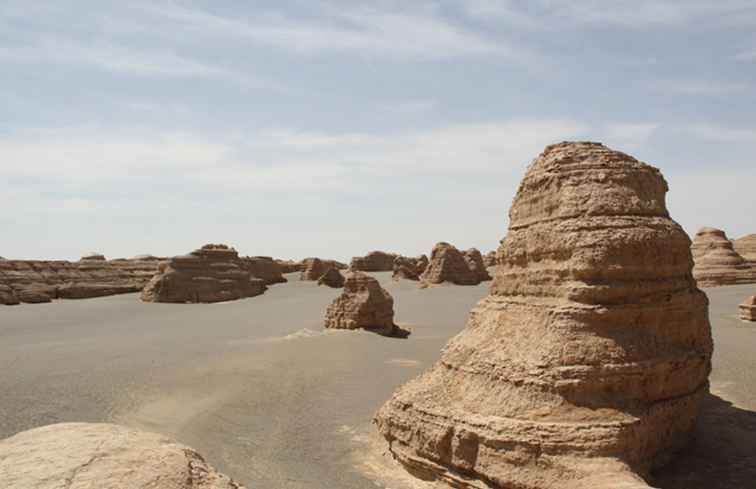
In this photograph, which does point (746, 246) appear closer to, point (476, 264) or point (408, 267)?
point (476, 264)

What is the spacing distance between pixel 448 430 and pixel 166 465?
4207mm

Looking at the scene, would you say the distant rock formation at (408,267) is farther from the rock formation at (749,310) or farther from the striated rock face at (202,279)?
the rock formation at (749,310)

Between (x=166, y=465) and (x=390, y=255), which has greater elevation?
(x=390, y=255)

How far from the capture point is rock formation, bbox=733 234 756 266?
3669cm

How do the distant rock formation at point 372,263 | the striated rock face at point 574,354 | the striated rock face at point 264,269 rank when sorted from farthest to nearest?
the distant rock formation at point 372,263 → the striated rock face at point 264,269 → the striated rock face at point 574,354

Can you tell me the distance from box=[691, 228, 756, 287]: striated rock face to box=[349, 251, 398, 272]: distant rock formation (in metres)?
26.4

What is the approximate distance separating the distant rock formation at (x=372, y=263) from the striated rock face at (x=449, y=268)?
42.1ft

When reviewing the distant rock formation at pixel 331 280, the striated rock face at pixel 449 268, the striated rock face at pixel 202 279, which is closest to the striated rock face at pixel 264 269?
the distant rock formation at pixel 331 280

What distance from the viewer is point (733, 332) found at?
18656 mm

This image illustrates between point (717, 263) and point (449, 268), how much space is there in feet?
49.5

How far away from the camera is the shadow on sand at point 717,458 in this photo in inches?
294

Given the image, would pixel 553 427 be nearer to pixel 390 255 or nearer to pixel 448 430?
pixel 448 430

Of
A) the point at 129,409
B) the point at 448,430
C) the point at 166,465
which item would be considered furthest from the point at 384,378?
the point at 166,465

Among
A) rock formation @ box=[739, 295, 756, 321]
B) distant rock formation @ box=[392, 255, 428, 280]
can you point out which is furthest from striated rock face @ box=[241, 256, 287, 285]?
rock formation @ box=[739, 295, 756, 321]
